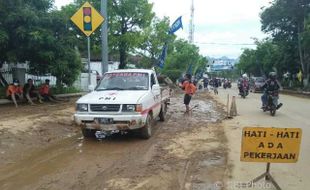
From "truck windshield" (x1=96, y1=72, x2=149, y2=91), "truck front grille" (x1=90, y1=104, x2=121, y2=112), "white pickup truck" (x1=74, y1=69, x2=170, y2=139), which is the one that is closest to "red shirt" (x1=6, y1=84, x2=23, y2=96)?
"truck windshield" (x1=96, y1=72, x2=149, y2=91)

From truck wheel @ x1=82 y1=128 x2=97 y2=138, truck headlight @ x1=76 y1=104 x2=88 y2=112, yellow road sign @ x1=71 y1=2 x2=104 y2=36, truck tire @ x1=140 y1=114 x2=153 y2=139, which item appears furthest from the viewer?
yellow road sign @ x1=71 y1=2 x2=104 y2=36

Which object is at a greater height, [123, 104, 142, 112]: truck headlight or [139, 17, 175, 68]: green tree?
[139, 17, 175, 68]: green tree

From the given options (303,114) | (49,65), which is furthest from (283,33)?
(49,65)

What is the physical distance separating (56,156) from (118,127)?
1.93 meters

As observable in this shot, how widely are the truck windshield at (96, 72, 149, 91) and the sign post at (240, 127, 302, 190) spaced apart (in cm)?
638

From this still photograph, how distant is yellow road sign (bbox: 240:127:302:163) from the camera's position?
716 centimetres

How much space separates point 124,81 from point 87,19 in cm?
372

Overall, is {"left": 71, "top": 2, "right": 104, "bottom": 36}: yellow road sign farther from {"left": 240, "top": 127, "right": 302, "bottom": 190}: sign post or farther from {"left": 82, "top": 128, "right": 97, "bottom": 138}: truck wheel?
{"left": 240, "top": 127, "right": 302, "bottom": 190}: sign post

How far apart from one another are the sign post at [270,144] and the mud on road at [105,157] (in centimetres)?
82

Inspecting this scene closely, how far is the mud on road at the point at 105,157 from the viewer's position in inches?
310

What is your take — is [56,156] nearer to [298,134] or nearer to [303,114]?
[298,134]

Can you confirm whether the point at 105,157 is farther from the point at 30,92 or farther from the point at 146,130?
the point at 30,92

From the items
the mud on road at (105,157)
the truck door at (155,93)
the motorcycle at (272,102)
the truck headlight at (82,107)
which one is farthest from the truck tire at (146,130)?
the motorcycle at (272,102)

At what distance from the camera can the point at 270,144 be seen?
23.6 ft
